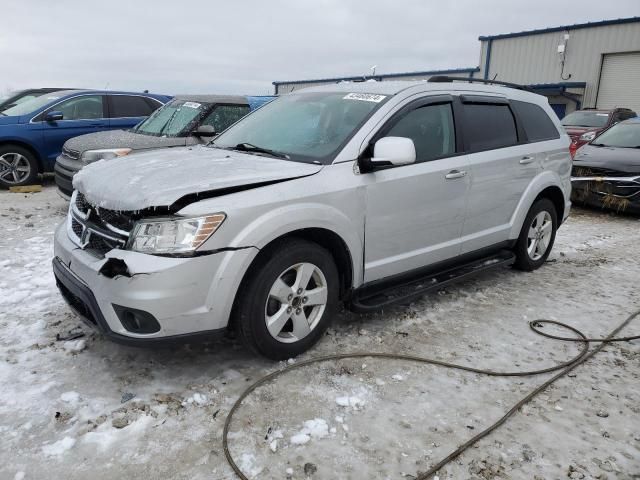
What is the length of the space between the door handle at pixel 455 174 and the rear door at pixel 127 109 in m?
7.34

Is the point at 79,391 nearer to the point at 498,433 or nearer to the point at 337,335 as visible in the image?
the point at 337,335

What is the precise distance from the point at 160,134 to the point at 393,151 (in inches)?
194

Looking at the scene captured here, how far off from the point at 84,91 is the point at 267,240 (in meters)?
8.13

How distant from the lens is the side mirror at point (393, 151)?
10.9 feet

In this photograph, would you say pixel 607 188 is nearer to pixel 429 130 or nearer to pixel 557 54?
pixel 429 130

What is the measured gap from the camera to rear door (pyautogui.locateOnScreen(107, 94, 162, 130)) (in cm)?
956

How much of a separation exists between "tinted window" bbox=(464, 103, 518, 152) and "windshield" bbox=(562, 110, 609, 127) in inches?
370

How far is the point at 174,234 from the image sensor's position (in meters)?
2.77

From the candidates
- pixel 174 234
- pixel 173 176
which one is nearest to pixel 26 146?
pixel 173 176

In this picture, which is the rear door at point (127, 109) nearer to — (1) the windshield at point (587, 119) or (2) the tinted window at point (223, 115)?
(2) the tinted window at point (223, 115)

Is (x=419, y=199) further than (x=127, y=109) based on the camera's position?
A: No

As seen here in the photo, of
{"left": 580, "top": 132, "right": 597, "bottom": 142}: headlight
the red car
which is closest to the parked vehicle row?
{"left": 580, "top": 132, "right": 597, "bottom": 142}: headlight

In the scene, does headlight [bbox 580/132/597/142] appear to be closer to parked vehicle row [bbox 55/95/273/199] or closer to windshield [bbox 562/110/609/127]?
windshield [bbox 562/110/609/127]

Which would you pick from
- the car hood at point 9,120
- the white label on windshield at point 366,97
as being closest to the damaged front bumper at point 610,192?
the white label on windshield at point 366,97
